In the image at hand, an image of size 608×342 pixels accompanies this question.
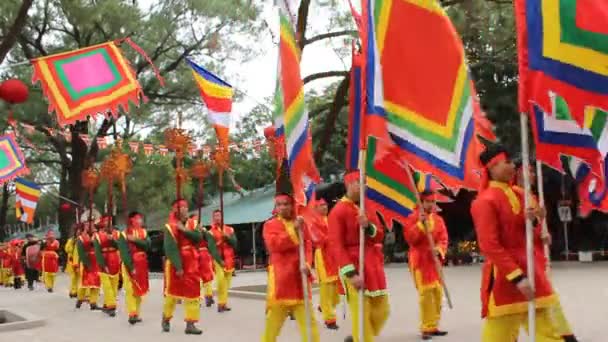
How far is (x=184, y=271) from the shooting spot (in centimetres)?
970

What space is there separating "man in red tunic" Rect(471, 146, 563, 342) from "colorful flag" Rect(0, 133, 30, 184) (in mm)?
13782

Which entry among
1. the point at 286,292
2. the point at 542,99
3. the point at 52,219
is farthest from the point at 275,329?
the point at 52,219

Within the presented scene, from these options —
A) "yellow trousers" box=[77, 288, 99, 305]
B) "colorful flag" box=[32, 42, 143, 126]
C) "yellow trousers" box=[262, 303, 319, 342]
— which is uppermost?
"colorful flag" box=[32, 42, 143, 126]

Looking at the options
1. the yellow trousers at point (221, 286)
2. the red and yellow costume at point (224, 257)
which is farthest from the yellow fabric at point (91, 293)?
the yellow trousers at point (221, 286)

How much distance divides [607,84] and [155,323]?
8.28 m

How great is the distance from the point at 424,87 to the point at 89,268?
1001 cm

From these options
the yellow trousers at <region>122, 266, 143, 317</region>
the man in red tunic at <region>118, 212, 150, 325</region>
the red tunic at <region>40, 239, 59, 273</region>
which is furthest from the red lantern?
the red tunic at <region>40, 239, 59, 273</region>

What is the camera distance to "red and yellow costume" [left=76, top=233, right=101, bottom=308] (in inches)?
539

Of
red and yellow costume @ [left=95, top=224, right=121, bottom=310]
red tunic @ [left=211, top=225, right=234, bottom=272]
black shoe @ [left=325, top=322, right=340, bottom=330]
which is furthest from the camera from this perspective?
red tunic @ [left=211, top=225, right=234, bottom=272]

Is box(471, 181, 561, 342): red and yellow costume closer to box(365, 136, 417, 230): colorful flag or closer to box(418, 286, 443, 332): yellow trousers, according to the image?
box(365, 136, 417, 230): colorful flag

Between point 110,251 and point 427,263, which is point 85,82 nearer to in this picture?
point 110,251

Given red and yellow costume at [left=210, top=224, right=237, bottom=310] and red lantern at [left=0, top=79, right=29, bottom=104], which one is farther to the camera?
red and yellow costume at [left=210, top=224, right=237, bottom=310]

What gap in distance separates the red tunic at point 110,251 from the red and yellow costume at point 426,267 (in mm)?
5757

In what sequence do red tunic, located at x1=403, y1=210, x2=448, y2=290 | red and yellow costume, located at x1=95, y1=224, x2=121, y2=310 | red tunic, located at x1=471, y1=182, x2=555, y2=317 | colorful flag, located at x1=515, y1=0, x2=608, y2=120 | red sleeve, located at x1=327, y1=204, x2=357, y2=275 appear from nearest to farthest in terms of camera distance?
1. colorful flag, located at x1=515, y1=0, x2=608, y2=120
2. red tunic, located at x1=471, y1=182, x2=555, y2=317
3. red sleeve, located at x1=327, y1=204, x2=357, y2=275
4. red tunic, located at x1=403, y1=210, x2=448, y2=290
5. red and yellow costume, located at x1=95, y1=224, x2=121, y2=310
